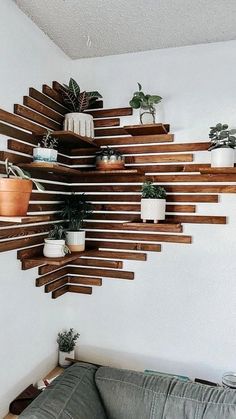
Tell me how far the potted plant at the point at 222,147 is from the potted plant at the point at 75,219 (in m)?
0.86

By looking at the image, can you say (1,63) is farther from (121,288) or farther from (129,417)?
(129,417)

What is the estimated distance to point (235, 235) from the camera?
202cm

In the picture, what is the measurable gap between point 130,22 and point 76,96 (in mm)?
571

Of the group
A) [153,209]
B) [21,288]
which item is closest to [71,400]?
[21,288]

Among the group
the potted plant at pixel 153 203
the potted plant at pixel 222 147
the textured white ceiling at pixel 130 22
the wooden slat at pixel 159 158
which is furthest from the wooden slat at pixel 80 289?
the textured white ceiling at pixel 130 22

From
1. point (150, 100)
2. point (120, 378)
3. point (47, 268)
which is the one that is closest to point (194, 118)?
point (150, 100)

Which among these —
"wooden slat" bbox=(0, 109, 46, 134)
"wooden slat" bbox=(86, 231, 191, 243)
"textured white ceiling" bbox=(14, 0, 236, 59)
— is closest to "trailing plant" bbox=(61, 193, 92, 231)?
"wooden slat" bbox=(86, 231, 191, 243)

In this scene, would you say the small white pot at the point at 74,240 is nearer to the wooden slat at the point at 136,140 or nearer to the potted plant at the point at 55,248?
the potted plant at the point at 55,248

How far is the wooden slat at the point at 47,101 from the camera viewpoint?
6.34 feet

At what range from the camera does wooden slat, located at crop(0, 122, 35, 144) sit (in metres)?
1.69

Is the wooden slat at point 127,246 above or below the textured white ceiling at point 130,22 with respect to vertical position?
below

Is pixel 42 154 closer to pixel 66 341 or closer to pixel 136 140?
pixel 136 140

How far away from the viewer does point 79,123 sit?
2.17m

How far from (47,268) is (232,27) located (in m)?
1.78
